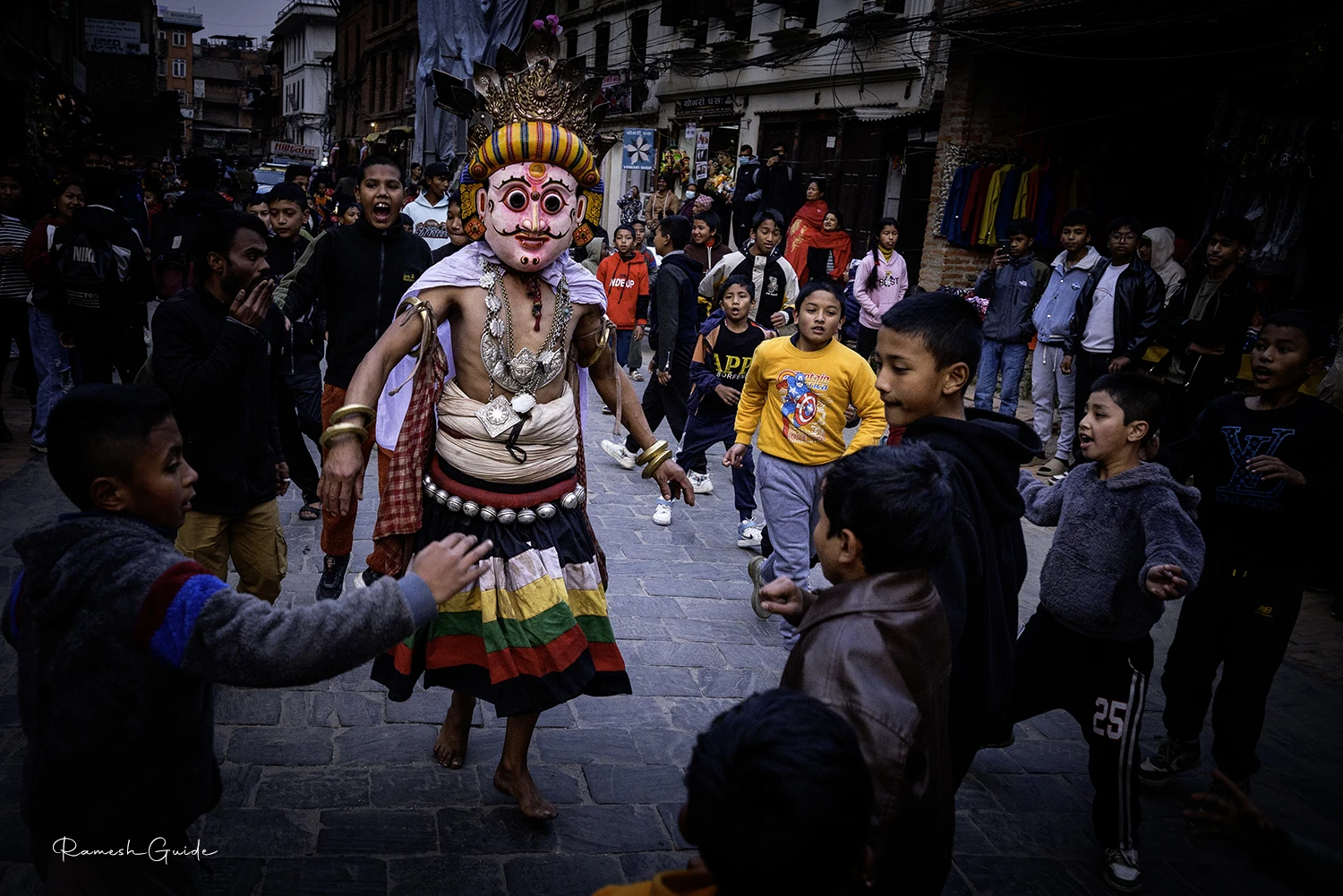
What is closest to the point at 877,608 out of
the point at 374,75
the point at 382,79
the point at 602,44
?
the point at 602,44

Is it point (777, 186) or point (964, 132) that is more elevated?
point (964, 132)

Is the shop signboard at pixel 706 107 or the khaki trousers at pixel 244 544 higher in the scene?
the shop signboard at pixel 706 107

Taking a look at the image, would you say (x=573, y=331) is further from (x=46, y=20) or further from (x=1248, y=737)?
(x=46, y=20)

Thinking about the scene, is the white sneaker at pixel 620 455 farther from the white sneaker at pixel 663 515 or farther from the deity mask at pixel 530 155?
the deity mask at pixel 530 155

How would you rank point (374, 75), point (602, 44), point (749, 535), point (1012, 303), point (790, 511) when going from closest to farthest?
point (790, 511), point (749, 535), point (1012, 303), point (602, 44), point (374, 75)

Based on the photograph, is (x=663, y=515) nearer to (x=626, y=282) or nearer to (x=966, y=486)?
(x=966, y=486)

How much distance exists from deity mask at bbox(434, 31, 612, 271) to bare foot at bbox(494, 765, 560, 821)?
5.74 feet

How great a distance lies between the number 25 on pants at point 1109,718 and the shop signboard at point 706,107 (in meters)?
19.1

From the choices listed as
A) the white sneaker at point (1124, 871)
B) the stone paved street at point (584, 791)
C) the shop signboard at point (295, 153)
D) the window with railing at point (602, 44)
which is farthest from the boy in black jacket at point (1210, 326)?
the shop signboard at point (295, 153)

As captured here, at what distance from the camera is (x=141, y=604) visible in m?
1.81

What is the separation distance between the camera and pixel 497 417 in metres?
3.21

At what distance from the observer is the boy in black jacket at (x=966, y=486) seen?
2453 mm

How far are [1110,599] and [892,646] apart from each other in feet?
5.35

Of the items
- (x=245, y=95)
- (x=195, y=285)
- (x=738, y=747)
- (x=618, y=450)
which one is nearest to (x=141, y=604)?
(x=738, y=747)
